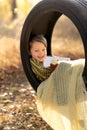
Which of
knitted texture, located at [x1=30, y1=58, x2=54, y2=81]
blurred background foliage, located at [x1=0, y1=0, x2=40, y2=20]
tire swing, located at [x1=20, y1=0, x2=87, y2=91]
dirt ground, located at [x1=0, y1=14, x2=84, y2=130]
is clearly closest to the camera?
tire swing, located at [x1=20, y1=0, x2=87, y2=91]

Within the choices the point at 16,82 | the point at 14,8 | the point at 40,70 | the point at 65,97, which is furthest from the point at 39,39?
the point at 14,8

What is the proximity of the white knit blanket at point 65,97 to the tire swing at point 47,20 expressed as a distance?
0.12 metres

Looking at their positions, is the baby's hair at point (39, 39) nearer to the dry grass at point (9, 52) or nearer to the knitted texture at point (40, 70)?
the knitted texture at point (40, 70)

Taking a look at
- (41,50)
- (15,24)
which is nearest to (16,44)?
(15,24)

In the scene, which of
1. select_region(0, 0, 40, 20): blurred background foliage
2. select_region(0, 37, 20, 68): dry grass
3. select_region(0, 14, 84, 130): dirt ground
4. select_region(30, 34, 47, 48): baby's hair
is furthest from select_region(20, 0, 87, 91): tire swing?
select_region(0, 0, 40, 20): blurred background foliage

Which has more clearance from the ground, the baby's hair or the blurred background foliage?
the blurred background foliage

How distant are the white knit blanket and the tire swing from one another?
123 millimetres

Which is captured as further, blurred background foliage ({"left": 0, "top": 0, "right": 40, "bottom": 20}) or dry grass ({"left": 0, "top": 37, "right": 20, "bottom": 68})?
blurred background foliage ({"left": 0, "top": 0, "right": 40, "bottom": 20})

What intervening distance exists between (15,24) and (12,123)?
3344 mm

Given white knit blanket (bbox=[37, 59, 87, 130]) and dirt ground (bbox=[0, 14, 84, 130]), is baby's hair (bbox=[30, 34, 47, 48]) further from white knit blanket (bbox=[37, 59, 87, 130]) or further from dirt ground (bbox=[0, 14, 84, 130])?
dirt ground (bbox=[0, 14, 84, 130])

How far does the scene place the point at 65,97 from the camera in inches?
144

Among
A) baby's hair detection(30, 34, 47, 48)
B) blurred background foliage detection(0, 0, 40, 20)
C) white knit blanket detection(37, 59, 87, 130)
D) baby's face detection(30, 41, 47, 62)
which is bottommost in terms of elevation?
white knit blanket detection(37, 59, 87, 130)

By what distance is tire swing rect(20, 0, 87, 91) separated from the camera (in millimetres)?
3490

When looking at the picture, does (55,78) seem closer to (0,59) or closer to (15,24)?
(0,59)
